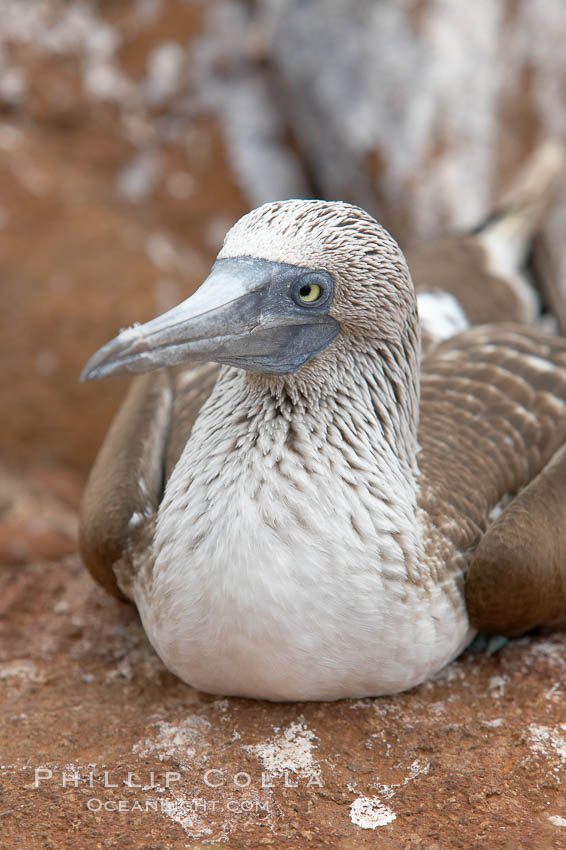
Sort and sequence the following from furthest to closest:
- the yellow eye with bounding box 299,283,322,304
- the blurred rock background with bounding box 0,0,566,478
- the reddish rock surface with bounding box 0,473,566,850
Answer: the blurred rock background with bounding box 0,0,566,478
the yellow eye with bounding box 299,283,322,304
the reddish rock surface with bounding box 0,473,566,850

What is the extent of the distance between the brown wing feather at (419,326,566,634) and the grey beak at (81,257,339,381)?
83 centimetres

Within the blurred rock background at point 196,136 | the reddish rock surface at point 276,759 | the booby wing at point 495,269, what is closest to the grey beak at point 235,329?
the reddish rock surface at point 276,759

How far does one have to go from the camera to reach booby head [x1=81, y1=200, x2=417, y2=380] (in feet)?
9.93

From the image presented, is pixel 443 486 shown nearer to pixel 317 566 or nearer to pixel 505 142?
pixel 317 566

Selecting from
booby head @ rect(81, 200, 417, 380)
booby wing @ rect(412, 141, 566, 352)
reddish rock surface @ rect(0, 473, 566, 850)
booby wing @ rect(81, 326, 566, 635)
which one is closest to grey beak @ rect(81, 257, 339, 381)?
booby head @ rect(81, 200, 417, 380)

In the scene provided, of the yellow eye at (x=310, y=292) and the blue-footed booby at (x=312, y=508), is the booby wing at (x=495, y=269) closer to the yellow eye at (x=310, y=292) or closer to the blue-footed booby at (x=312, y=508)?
the blue-footed booby at (x=312, y=508)

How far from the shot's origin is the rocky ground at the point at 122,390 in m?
3.29

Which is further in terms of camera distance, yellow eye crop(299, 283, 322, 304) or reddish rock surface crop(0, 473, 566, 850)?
yellow eye crop(299, 283, 322, 304)

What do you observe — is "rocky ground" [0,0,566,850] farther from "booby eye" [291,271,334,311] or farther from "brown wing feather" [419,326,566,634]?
"booby eye" [291,271,334,311]

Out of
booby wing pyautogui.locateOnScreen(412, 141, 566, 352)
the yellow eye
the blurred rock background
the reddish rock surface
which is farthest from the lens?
the blurred rock background

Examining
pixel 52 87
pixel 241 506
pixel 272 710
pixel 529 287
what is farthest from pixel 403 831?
pixel 52 87

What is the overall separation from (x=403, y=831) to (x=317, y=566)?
34.3 inches

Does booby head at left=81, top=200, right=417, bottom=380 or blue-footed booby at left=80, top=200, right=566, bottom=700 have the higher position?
booby head at left=81, top=200, right=417, bottom=380

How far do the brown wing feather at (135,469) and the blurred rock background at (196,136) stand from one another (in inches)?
89.3
